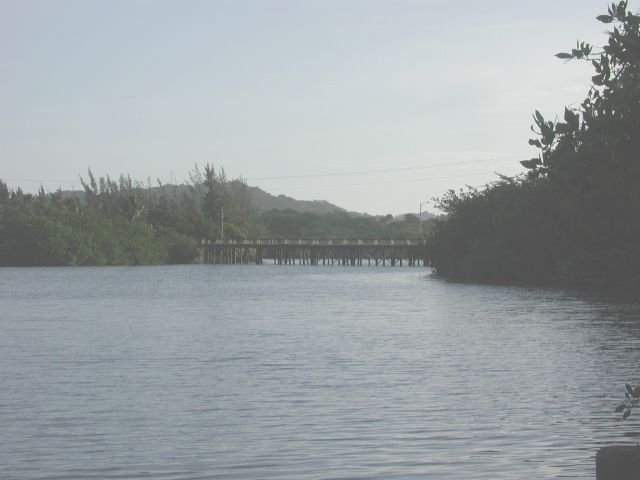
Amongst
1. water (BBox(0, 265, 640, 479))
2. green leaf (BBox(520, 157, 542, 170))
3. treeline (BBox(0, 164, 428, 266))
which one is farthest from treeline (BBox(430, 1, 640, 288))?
treeline (BBox(0, 164, 428, 266))

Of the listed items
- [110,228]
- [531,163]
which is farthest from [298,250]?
[531,163]

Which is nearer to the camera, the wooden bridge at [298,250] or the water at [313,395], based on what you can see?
the water at [313,395]

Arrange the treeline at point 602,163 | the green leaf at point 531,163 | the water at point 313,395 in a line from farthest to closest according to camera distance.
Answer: the water at point 313,395, the green leaf at point 531,163, the treeline at point 602,163

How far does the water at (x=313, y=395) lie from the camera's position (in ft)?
47.7

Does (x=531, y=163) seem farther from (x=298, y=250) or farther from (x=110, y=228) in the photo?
(x=298, y=250)

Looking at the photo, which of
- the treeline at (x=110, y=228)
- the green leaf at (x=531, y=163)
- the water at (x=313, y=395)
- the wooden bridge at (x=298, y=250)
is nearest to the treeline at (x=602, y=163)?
the green leaf at (x=531, y=163)

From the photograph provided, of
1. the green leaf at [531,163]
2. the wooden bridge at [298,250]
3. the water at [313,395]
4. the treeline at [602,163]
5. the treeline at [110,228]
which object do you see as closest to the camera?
the treeline at [602,163]

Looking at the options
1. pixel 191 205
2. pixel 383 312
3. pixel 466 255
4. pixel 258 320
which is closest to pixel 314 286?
pixel 466 255

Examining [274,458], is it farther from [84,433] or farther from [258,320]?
[258,320]

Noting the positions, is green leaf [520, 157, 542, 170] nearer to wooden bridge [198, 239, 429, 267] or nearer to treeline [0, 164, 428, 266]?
treeline [0, 164, 428, 266]

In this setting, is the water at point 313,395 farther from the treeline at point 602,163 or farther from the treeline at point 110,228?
the treeline at point 110,228

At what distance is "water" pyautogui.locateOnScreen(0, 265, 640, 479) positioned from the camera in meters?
14.5

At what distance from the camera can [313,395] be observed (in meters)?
20.6

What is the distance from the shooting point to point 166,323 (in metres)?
40.5
